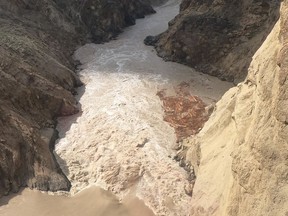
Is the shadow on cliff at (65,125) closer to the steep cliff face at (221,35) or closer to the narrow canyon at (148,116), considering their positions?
the narrow canyon at (148,116)

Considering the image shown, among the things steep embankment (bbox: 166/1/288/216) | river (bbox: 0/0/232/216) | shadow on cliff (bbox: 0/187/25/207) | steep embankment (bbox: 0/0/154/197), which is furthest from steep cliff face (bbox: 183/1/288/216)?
shadow on cliff (bbox: 0/187/25/207)

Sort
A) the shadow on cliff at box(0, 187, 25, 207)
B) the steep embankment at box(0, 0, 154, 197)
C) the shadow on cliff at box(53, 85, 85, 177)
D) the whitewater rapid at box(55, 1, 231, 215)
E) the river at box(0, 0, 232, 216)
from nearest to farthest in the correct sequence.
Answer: the shadow on cliff at box(0, 187, 25, 207)
the river at box(0, 0, 232, 216)
the whitewater rapid at box(55, 1, 231, 215)
the steep embankment at box(0, 0, 154, 197)
the shadow on cliff at box(53, 85, 85, 177)

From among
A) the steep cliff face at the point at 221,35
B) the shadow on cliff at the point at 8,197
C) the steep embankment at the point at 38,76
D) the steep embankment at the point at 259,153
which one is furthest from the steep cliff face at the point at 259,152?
the steep cliff face at the point at 221,35

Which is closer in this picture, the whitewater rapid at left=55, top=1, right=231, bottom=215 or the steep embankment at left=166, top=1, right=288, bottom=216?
the steep embankment at left=166, top=1, right=288, bottom=216

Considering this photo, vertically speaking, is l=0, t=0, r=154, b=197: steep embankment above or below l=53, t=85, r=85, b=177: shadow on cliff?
above

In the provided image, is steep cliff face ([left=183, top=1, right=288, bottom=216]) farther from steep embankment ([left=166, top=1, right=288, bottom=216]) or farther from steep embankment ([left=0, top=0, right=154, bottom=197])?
steep embankment ([left=0, top=0, right=154, bottom=197])

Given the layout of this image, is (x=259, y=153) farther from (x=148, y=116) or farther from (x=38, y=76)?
(x=38, y=76)

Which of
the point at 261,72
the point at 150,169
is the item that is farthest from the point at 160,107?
the point at 261,72

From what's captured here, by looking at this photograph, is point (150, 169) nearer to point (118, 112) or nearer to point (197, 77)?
point (118, 112)
